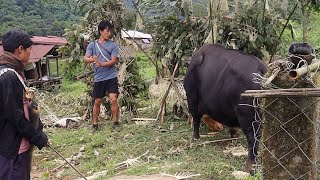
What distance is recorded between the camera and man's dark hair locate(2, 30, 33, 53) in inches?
156

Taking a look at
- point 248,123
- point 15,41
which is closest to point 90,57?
point 248,123

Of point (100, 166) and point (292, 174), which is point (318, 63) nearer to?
Answer: point (292, 174)

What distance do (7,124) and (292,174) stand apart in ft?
7.64

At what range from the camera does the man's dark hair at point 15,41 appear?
3963 mm

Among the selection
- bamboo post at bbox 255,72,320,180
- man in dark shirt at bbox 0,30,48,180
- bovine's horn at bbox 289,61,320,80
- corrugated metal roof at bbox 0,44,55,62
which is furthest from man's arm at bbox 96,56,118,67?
corrugated metal roof at bbox 0,44,55,62

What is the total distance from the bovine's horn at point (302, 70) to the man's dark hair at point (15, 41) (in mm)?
2282

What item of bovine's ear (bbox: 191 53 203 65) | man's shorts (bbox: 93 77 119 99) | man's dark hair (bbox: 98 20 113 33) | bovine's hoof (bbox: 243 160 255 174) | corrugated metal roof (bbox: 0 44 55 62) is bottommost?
corrugated metal roof (bbox: 0 44 55 62)

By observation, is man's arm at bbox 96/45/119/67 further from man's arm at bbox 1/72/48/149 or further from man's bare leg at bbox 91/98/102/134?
man's arm at bbox 1/72/48/149

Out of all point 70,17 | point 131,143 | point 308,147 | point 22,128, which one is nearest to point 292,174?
point 308,147

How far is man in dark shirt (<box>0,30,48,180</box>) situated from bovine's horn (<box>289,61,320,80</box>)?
221 cm

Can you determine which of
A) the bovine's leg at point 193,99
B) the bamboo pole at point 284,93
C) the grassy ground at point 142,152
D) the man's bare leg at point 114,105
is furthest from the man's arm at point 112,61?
the bamboo pole at point 284,93

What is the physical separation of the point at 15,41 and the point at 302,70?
94.3 inches

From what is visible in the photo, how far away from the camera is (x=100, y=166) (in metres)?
6.55

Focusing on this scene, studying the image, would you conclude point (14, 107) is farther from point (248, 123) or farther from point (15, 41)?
point (248, 123)
